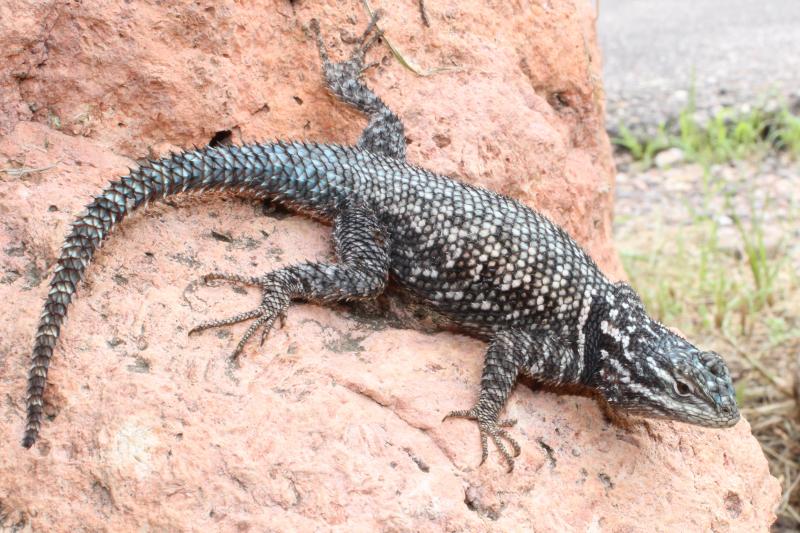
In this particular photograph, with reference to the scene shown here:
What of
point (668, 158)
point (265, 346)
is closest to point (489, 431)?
point (265, 346)

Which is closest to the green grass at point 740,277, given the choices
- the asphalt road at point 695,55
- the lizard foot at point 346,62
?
the asphalt road at point 695,55

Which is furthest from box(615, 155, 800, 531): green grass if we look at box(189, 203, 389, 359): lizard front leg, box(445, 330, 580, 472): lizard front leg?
box(189, 203, 389, 359): lizard front leg

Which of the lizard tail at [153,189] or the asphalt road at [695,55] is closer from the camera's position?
the lizard tail at [153,189]

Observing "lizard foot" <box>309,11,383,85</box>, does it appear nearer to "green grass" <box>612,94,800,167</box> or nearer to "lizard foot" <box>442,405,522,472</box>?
"lizard foot" <box>442,405,522,472</box>

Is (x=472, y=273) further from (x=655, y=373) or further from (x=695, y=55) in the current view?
(x=695, y=55)

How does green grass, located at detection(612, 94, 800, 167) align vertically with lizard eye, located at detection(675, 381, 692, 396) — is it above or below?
below

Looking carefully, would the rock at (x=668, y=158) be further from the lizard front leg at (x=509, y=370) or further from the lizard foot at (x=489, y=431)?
the lizard foot at (x=489, y=431)

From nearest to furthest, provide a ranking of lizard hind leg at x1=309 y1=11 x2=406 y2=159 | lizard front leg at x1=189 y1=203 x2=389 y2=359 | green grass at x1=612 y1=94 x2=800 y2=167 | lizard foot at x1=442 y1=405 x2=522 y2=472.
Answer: lizard foot at x1=442 y1=405 x2=522 y2=472 → lizard front leg at x1=189 y1=203 x2=389 y2=359 → lizard hind leg at x1=309 y1=11 x2=406 y2=159 → green grass at x1=612 y1=94 x2=800 y2=167
